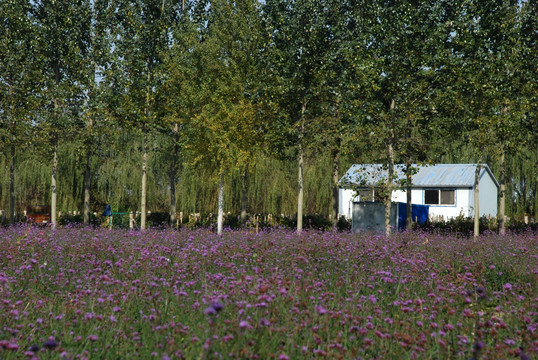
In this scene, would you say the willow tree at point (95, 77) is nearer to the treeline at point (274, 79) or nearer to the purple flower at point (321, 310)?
the treeline at point (274, 79)

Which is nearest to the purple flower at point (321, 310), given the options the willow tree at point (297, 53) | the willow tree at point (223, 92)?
the willow tree at point (223, 92)

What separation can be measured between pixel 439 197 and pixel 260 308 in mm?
37213

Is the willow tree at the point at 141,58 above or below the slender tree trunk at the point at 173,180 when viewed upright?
above

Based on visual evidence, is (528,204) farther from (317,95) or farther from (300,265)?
(300,265)

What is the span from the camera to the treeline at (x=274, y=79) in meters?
21.2

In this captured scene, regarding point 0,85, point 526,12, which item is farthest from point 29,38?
point 526,12

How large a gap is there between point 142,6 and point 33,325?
2400cm

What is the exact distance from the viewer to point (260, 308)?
5.76m

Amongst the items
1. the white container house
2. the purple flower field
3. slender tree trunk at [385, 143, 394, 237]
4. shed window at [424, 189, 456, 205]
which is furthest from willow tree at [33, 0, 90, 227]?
shed window at [424, 189, 456, 205]

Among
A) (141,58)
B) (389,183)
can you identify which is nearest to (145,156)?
(141,58)

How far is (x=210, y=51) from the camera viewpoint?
75.8 ft

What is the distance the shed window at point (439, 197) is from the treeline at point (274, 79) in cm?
1671

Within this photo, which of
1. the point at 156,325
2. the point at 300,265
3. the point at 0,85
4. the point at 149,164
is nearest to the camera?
the point at 156,325

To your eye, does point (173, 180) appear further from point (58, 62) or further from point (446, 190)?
A: point (446, 190)
